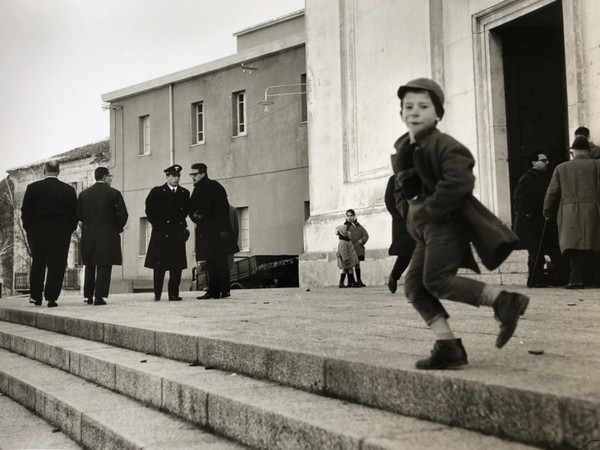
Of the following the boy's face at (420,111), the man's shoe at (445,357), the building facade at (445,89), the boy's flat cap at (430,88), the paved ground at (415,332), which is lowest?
the paved ground at (415,332)

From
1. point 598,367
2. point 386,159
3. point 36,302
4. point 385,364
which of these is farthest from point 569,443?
point 386,159

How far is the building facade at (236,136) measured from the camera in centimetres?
2577

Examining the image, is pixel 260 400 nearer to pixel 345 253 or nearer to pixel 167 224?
pixel 167 224

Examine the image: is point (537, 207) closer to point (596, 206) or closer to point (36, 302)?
point (596, 206)

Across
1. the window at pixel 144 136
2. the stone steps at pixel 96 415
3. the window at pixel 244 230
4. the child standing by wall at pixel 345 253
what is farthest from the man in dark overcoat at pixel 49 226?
the window at pixel 144 136

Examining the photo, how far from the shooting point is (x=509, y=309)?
3.12 metres

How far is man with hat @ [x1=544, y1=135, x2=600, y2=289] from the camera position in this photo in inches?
354

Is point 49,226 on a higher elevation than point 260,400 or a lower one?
higher

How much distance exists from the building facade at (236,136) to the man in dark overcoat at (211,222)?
47.3 feet

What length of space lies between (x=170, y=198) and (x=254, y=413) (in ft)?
25.4

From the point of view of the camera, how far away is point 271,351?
4207 millimetres

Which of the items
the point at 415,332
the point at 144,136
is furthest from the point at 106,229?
the point at 144,136

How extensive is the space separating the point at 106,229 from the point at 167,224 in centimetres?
89

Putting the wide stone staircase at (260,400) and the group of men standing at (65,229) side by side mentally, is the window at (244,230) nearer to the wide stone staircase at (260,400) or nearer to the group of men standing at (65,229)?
the group of men standing at (65,229)
